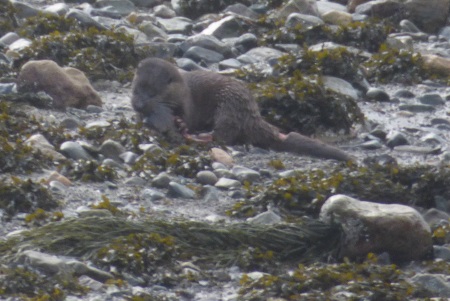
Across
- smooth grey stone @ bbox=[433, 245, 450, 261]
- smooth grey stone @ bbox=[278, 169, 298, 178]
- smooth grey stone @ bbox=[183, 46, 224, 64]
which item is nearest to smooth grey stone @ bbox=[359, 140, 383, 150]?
smooth grey stone @ bbox=[278, 169, 298, 178]

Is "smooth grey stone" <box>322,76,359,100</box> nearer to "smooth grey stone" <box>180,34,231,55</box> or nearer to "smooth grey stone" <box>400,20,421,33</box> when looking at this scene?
"smooth grey stone" <box>180,34,231,55</box>

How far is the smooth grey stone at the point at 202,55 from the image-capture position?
11109 millimetres

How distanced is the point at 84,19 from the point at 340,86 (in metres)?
3.04

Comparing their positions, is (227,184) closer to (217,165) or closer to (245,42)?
(217,165)

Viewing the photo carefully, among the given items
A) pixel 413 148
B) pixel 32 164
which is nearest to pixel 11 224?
pixel 32 164

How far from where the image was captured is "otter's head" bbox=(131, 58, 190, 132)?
8602mm

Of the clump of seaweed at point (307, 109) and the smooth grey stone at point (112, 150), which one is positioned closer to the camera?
the smooth grey stone at point (112, 150)

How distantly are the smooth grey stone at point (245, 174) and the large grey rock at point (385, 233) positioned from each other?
1.64 m

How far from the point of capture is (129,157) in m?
7.72

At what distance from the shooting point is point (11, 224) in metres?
5.97

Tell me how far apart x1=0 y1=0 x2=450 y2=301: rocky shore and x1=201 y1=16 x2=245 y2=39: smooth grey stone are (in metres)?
0.03

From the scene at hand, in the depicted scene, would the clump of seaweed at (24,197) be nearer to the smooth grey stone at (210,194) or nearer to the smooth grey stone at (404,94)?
the smooth grey stone at (210,194)

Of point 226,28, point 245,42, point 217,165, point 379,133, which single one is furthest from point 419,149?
point 226,28

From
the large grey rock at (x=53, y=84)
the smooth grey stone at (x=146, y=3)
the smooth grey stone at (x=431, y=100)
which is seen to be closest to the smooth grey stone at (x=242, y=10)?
the smooth grey stone at (x=146, y=3)
